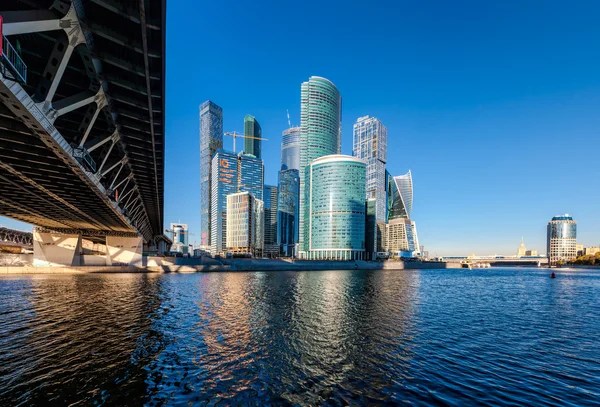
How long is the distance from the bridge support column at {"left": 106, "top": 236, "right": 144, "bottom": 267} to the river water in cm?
6177

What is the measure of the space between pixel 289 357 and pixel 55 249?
92830 mm

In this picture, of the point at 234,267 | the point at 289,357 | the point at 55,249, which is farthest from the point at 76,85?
the point at 234,267

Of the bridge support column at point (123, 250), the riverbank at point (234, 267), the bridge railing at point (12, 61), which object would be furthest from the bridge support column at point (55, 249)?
the bridge railing at point (12, 61)

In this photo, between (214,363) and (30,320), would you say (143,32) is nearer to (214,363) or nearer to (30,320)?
(214,363)

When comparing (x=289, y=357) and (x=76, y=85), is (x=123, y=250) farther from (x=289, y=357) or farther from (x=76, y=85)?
(x=289, y=357)

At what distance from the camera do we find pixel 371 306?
3516 centimetres

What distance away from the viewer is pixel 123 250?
86.8 m

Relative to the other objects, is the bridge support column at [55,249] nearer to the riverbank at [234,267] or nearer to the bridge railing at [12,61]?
the riverbank at [234,267]

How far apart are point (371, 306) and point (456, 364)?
19.7m

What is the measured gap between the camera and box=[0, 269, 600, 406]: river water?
1202 centimetres

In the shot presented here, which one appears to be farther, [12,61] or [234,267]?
[234,267]

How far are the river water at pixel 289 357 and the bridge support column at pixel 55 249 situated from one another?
61.5 m

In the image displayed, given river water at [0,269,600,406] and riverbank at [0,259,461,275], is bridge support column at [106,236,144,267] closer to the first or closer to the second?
riverbank at [0,259,461,275]

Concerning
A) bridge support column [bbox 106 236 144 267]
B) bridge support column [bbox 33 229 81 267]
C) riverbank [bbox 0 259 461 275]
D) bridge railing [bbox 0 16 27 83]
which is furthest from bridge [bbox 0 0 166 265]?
bridge support column [bbox 106 236 144 267]
